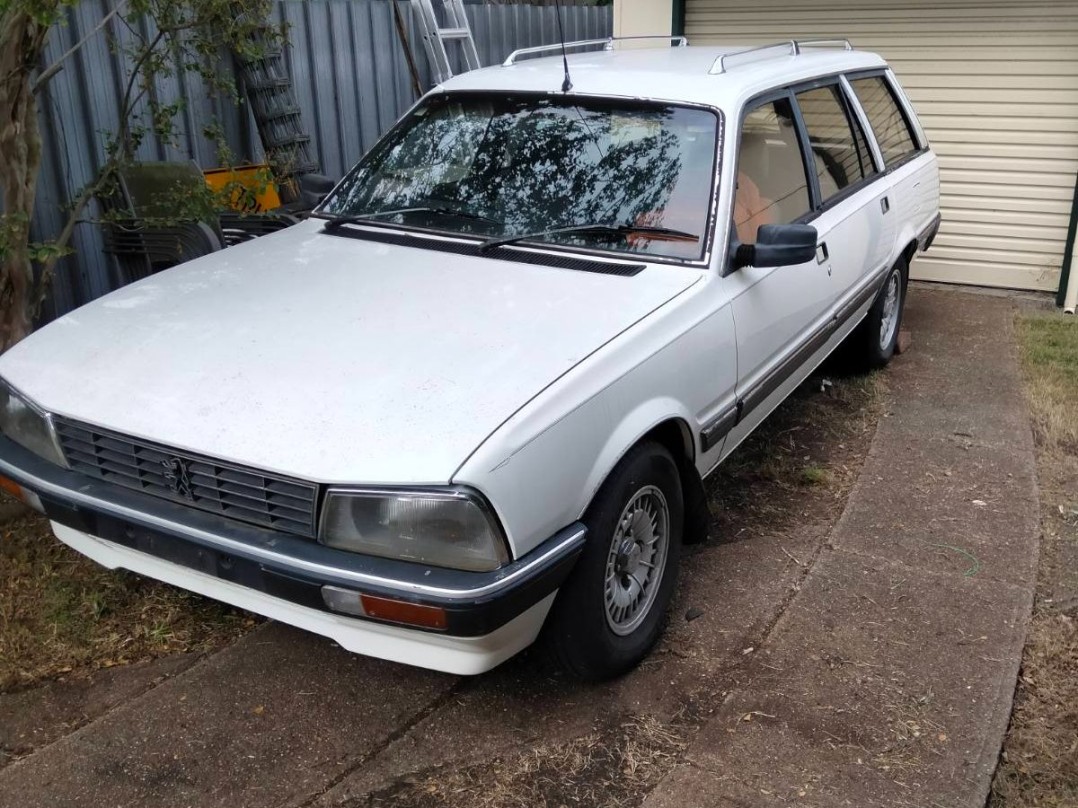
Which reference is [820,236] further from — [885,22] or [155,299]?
[885,22]

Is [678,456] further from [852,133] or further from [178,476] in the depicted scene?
[852,133]

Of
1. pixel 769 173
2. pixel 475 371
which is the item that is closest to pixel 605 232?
pixel 769 173

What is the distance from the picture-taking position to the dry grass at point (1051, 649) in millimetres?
2906

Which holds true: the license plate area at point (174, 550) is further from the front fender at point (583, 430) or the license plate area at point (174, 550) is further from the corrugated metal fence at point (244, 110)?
the corrugated metal fence at point (244, 110)

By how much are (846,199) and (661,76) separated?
4.41 feet

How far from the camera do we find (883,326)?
6.19 meters

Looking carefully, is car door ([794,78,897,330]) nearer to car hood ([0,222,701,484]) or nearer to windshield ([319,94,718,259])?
windshield ([319,94,718,259])

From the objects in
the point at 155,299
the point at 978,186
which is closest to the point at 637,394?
the point at 155,299

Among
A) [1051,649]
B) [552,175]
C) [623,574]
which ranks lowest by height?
[1051,649]

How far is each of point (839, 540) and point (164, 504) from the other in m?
2.63

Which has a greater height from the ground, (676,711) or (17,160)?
(17,160)

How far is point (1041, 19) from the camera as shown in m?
7.55

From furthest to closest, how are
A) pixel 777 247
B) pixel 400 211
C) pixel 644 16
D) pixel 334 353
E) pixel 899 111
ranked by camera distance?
pixel 644 16, pixel 899 111, pixel 400 211, pixel 777 247, pixel 334 353

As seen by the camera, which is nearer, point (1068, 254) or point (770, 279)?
point (770, 279)
